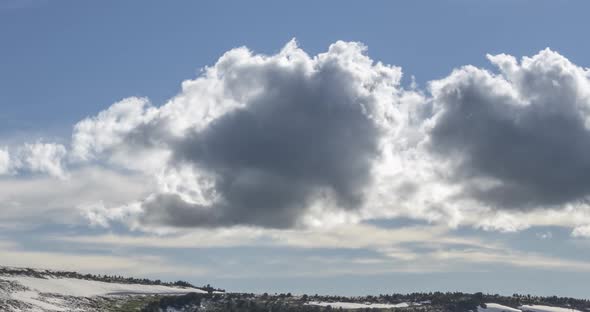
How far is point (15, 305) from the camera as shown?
628ft

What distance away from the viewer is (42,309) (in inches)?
7702

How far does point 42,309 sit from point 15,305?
281 inches
